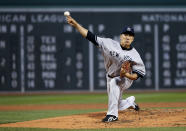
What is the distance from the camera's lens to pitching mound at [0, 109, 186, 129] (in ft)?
18.0

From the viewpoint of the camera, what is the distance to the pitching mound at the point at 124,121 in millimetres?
5480

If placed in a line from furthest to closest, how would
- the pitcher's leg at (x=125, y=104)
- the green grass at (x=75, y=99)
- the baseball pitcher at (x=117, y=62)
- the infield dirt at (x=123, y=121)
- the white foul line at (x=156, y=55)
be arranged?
the white foul line at (x=156, y=55), the green grass at (x=75, y=99), the pitcher's leg at (x=125, y=104), the baseball pitcher at (x=117, y=62), the infield dirt at (x=123, y=121)

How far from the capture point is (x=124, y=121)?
5.83 meters

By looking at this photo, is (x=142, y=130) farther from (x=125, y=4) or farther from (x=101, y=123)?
(x=125, y=4)

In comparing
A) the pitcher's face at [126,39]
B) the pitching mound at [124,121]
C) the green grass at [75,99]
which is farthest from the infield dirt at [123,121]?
the green grass at [75,99]

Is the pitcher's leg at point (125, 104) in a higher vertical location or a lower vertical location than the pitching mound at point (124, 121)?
higher

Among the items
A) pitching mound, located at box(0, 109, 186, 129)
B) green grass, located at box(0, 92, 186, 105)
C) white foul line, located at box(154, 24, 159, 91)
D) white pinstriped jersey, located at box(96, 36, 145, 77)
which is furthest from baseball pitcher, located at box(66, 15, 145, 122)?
white foul line, located at box(154, 24, 159, 91)

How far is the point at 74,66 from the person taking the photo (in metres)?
12.1

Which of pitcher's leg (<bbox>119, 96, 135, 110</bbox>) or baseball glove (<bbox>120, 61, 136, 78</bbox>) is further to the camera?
pitcher's leg (<bbox>119, 96, 135, 110</bbox>)

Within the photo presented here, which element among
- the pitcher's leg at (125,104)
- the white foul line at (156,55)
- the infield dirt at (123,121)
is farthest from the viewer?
the white foul line at (156,55)

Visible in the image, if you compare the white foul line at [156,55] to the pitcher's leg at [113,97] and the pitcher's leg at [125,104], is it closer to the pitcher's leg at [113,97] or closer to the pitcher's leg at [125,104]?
the pitcher's leg at [125,104]

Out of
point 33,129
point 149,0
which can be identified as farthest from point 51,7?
point 33,129

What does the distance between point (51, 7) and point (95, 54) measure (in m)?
1.83

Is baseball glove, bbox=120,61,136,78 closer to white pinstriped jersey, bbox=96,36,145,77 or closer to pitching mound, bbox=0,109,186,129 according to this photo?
white pinstriped jersey, bbox=96,36,145,77
